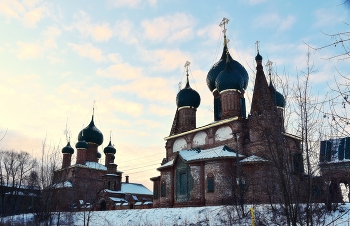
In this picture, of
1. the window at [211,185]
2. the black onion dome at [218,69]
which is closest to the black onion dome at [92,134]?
the black onion dome at [218,69]

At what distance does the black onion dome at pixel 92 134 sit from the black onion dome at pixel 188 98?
1535cm

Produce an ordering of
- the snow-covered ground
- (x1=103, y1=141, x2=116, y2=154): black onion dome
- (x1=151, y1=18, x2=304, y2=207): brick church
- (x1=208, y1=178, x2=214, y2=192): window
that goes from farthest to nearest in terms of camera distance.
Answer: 1. (x1=103, y1=141, x2=116, y2=154): black onion dome
2. (x1=208, y1=178, x2=214, y2=192): window
3. (x1=151, y1=18, x2=304, y2=207): brick church
4. the snow-covered ground

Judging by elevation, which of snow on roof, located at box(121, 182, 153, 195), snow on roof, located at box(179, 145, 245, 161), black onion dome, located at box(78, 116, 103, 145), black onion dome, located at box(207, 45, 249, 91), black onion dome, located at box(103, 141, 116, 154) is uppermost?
black onion dome, located at box(207, 45, 249, 91)

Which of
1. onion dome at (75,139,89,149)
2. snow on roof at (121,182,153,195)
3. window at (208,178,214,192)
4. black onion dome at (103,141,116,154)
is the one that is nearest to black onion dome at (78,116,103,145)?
onion dome at (75,139,89,149)

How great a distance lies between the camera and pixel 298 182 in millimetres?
5750

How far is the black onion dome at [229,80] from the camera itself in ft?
83.1

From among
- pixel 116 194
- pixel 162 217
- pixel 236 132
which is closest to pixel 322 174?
pixel 162 217

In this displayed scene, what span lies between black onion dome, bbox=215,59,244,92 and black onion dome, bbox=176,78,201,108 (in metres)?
4.15

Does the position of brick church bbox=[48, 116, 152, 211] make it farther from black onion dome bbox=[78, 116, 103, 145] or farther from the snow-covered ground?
the snow-covered ground

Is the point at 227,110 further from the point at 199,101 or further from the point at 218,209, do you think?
the point at 218,209

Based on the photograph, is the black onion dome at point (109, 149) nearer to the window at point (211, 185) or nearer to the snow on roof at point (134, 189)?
the snow on roof at point (134, 189)

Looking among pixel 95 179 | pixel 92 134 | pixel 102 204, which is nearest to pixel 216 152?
pixel 102 204

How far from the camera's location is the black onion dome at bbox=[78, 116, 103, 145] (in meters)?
40.3

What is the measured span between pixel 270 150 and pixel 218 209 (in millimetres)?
13300
